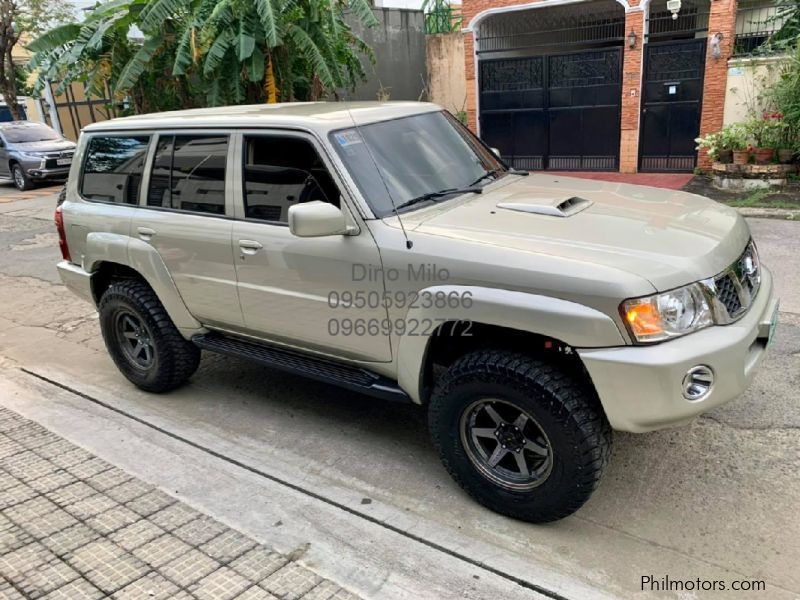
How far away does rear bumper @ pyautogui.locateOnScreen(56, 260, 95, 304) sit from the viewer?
16.0 ft

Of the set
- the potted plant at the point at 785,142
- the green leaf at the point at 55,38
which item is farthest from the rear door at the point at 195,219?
the potted plant at the point at 785,142

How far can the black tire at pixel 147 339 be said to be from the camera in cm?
453

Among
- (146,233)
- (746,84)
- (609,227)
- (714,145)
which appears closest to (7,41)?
(146,233)

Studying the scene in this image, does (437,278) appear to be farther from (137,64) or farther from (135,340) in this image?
(137,64)

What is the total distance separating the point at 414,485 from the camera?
3555 mm

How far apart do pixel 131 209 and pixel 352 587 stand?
304 cm

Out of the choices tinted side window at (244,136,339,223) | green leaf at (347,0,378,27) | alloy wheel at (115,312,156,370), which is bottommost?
alloy wheel at (115,312,156,370)

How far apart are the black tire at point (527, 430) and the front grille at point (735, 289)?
68 cm

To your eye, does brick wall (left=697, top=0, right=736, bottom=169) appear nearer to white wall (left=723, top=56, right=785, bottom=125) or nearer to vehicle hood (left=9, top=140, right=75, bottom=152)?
white wall (left=723, top=56, right=785, bottom=125)

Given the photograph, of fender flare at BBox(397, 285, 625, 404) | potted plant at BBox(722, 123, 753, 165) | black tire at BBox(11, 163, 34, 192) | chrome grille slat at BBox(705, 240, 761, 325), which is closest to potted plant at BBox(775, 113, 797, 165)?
potted plant at BBox(722, 123, 753, 165)

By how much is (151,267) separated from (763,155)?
392 inches

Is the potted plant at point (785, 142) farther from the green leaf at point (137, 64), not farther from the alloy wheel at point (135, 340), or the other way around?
the alloy wheel at point (135, 340)

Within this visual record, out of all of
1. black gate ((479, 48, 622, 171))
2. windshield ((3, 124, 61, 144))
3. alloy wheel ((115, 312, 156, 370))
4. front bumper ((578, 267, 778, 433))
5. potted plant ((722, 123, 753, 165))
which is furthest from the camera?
windshield ((3, 124, 61, 144))

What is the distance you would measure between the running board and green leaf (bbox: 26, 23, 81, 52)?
7381 millimetres
